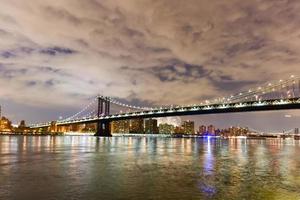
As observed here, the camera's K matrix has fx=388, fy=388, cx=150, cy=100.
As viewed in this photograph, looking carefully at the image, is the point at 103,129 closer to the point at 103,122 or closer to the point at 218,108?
the point at 103,122

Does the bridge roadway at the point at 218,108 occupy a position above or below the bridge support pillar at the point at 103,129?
above

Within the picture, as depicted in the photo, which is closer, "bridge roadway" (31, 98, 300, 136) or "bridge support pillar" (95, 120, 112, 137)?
"bridge roadway" (31, 98, 300, 136)

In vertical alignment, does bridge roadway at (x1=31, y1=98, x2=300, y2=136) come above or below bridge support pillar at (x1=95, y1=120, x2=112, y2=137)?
above

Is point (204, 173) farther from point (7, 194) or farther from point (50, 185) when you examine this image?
point (7, 194)

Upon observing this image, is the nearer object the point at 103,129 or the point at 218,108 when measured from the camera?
the point at 218,108

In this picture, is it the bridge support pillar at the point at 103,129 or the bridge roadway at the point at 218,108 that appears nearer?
the bridge roadway at the point at 218,108

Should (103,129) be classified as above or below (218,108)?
below

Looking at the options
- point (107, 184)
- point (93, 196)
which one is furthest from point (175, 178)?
point (93, 196)

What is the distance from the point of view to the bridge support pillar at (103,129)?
4911 inches

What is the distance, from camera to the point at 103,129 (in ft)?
420

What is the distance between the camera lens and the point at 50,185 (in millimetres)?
15375

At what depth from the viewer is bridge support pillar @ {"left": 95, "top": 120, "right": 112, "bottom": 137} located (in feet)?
409

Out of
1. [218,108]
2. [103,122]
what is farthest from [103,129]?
[218,108]

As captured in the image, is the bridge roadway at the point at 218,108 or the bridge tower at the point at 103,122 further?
the bridge tower at the point at 103,122
